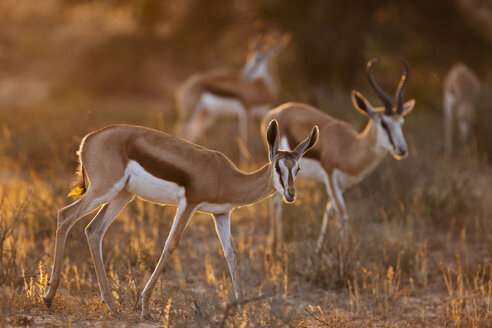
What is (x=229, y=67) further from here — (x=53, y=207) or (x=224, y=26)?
(x=53, y=207)

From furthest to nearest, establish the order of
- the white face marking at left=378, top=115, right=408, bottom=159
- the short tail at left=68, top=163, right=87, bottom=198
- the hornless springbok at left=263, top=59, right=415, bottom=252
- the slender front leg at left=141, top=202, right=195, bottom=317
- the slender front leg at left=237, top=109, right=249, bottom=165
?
the slender front leg at left=237, top=109, right=249, bottom=165
the hornless springbok at left=263, top=59, right=415, bottom=252
the white face marking at left=378, top=115, right=408, bottom=159
the short tail at left=68, top=163, right=87, bottom=198
the slender front leg at left=141, top=202, right=195, bottom=317

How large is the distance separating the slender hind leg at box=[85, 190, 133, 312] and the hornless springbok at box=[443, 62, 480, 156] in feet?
21.4

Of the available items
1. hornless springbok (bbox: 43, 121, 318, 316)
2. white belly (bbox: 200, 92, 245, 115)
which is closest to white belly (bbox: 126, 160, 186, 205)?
hornless springbok (bbox: 43, 121, 318, 316)

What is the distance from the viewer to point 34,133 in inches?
398

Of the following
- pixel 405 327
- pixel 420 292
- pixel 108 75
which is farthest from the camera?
pixel 108 75

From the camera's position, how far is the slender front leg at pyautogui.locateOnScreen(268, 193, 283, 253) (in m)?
5.76

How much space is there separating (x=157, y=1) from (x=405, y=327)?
9.25m

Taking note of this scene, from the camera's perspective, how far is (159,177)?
150 inches

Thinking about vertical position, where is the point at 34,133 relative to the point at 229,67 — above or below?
below

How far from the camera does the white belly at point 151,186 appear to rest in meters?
3.82

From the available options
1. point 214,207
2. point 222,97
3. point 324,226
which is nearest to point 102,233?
point 214,207

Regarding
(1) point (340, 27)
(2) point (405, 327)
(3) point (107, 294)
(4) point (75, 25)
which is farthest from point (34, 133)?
(4) point (75, 25)

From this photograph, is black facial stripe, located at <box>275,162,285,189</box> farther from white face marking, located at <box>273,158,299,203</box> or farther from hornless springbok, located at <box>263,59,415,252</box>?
hornless springbok, located at <box>263,59,415,252</box>

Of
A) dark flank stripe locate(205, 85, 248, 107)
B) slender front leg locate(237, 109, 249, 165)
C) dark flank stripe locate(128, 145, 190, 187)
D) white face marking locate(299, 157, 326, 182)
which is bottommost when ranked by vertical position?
dark flank stripe locate(128, 145, 190, 187)
